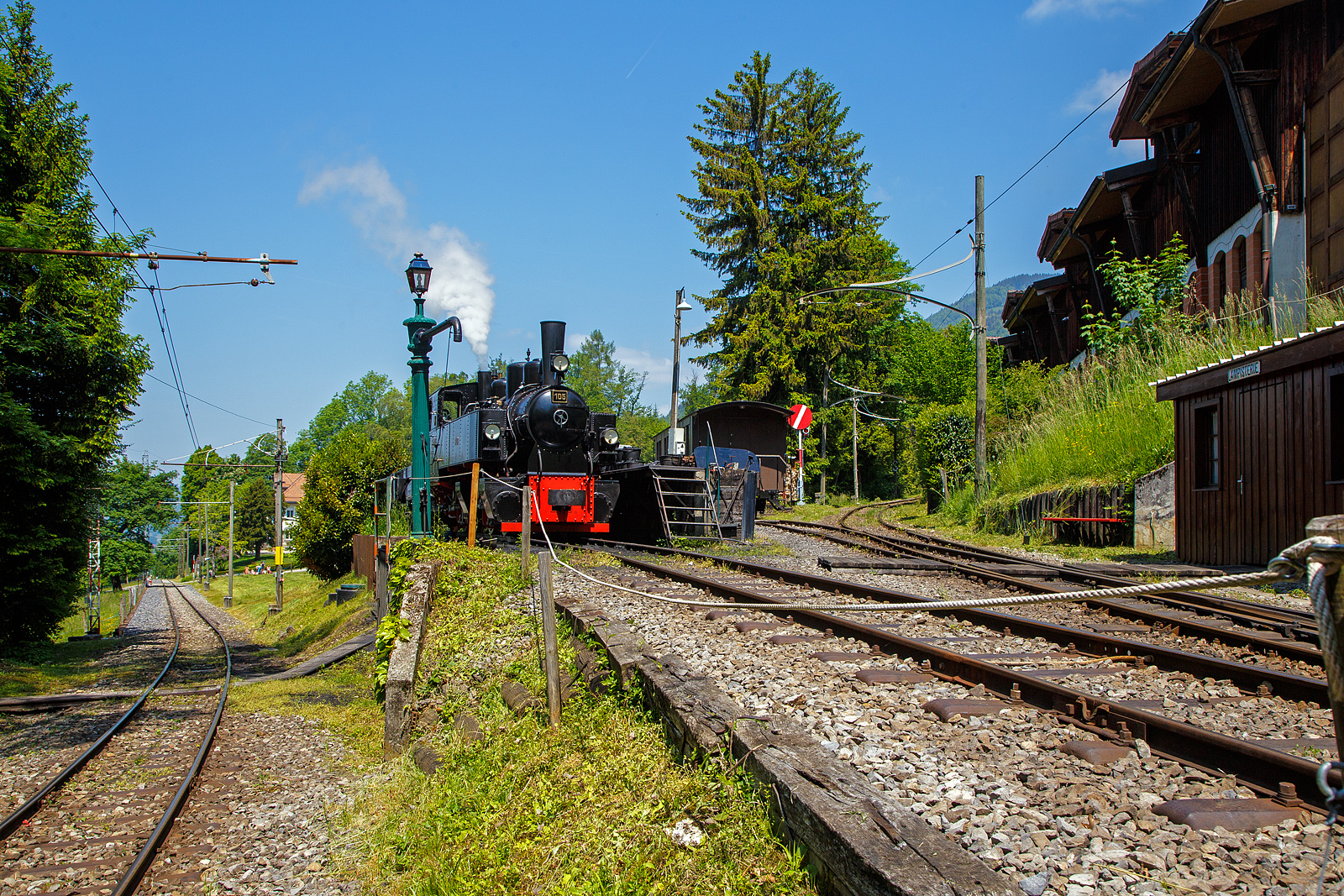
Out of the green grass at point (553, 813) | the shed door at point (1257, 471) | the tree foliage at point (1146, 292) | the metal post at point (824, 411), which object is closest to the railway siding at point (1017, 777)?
the green grass at point (553, 813)

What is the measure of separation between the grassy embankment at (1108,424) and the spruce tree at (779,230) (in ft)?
51.2

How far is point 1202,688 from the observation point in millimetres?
4789

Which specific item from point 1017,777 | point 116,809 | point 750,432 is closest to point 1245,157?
point 750,432

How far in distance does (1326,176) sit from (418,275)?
48.1ft

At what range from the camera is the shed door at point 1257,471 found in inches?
403

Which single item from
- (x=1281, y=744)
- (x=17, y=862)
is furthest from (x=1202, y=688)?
(x=17, y=862)

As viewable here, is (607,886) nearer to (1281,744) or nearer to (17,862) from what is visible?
(1281,744)

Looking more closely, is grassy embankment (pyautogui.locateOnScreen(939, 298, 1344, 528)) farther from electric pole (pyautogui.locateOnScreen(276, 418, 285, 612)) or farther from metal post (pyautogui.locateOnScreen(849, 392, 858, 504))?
electric pole (pyautogui.locateOnScreen(276, 418, 285, 612))

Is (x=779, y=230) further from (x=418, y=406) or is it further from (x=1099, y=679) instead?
(x=1099, y=679)

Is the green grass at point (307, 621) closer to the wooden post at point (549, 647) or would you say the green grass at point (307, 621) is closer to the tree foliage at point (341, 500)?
the tree foliage at point (341, 500)

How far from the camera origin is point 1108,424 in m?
16.3

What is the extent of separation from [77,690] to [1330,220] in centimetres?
1972

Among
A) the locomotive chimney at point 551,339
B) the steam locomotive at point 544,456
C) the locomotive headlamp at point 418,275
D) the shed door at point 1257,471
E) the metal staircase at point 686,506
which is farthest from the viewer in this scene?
the locomotive chimney at point 551,339

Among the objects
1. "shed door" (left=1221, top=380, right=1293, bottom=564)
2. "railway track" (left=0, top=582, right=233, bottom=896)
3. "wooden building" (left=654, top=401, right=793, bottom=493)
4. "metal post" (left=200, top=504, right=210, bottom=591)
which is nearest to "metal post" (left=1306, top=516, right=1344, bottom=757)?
"railway track" (left=0, top=582, right=233, bottom=896)
